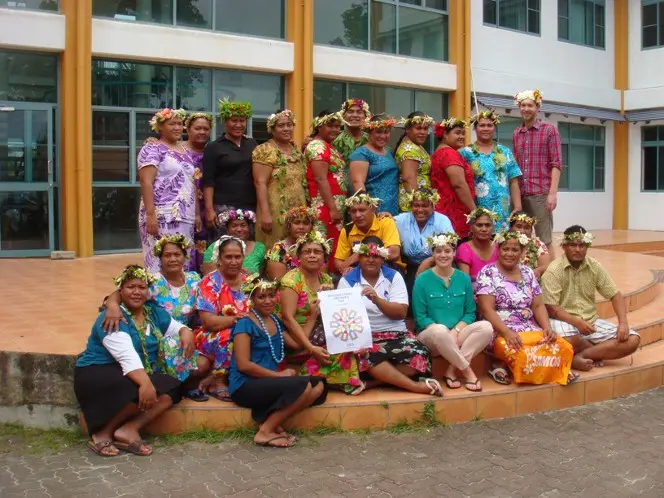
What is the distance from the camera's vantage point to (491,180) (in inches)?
281

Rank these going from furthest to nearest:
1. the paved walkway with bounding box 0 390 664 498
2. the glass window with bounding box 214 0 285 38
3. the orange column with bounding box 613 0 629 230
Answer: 1. the orange column with bounding box 613 0 629 230
2. the glass window with bounding box 214 0 285 38
3. the paved walkway with bounding box 0 390 664 498

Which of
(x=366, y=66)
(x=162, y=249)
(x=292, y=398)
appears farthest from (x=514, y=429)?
(x=366, y=66)

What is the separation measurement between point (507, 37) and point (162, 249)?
1331 centimetres

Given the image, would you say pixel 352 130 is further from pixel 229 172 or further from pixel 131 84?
pixel 131 84

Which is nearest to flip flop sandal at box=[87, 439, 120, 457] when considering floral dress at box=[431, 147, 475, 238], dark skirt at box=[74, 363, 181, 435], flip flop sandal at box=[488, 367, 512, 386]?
dark skirt at box=[74, 363, 181, 435]

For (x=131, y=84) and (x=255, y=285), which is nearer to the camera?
(x=255, y=285)

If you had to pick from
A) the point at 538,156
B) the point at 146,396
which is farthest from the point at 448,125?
the point at 146,396

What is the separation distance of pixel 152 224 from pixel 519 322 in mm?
3050

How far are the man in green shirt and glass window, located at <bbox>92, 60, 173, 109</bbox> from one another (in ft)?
19.4

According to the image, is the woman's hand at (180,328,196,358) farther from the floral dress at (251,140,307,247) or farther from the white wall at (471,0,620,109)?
the white wall at (471,0,620,109)

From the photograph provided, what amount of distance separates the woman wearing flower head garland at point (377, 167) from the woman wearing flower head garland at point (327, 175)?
0.46 feet

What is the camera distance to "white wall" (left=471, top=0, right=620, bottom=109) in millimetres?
16469

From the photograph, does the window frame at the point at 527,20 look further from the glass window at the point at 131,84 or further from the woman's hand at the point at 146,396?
the woman's hand at the point at 146,396

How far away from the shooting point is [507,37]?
669 inches
